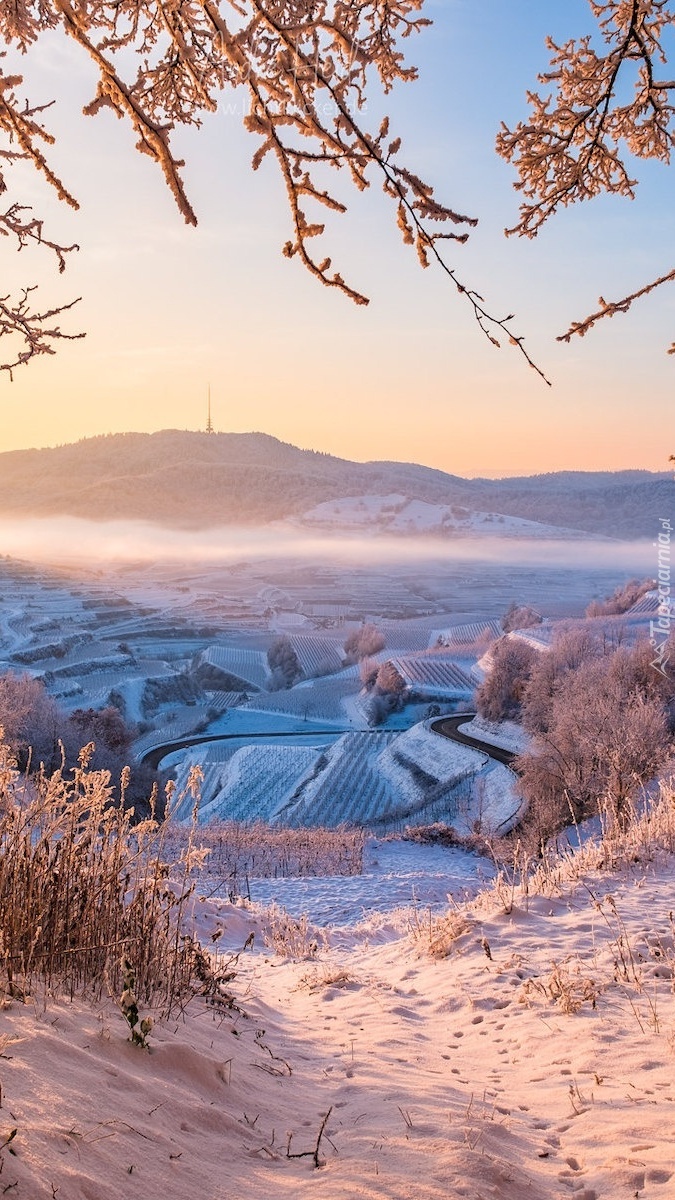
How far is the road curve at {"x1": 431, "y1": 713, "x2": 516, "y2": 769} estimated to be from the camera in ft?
149

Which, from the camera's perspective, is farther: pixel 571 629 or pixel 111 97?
pixel 571 629

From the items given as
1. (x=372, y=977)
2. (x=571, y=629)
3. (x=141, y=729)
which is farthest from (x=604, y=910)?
(x=141, y=729)

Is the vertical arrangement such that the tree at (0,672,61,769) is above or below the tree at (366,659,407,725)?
above

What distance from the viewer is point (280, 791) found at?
162ft

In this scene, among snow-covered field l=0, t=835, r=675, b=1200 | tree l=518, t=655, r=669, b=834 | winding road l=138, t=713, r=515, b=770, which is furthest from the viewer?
winding road l=138, t=713, r=515, b=770

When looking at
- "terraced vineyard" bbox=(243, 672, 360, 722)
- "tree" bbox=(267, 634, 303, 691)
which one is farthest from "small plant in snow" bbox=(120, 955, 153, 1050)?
"tree" bbox=(267, 634, 303, 691)

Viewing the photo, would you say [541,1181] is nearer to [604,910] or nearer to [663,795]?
[604,910]

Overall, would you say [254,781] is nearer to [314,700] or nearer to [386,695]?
[386,695]

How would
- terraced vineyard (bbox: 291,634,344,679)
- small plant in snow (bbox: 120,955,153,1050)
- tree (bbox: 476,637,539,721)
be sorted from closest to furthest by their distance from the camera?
small plant in snow (bbox: 120,955,153,1050) < tree (bbox: 476,637,539,721) < terraced vineyard (bbox: 291,634,344,679)

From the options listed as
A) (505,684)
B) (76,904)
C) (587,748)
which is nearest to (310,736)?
(505,684)

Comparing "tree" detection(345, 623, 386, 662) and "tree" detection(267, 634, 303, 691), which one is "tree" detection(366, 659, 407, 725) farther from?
"tree" detection(267, 634, 303, 691)

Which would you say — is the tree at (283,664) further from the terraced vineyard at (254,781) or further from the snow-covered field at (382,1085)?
the snow-covered field at (382,1085)

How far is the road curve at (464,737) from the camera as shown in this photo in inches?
1784

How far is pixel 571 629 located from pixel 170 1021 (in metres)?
54.3
